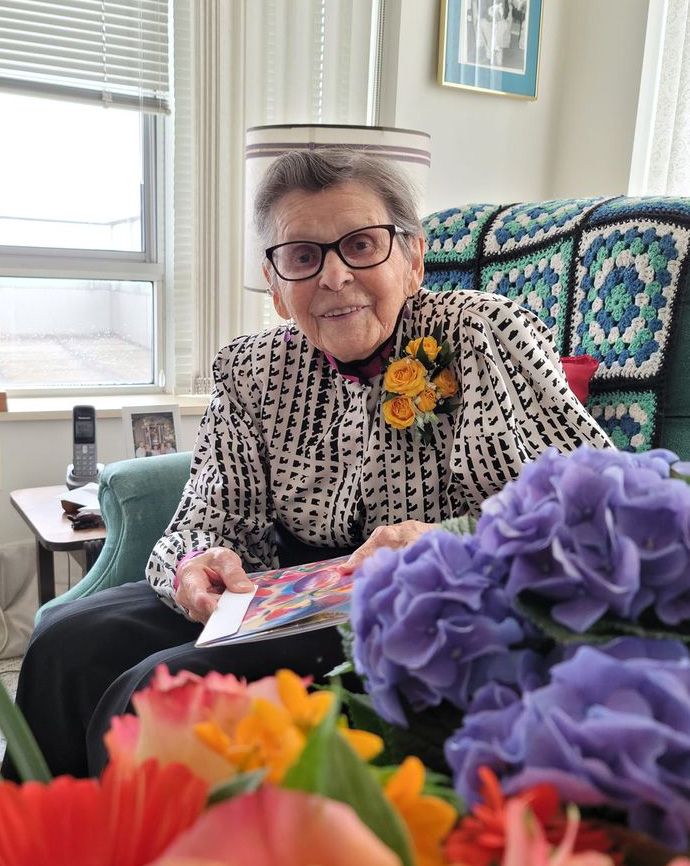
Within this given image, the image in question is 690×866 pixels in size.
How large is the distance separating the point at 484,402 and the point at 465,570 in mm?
860

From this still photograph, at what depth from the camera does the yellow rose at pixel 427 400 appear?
1268 mm

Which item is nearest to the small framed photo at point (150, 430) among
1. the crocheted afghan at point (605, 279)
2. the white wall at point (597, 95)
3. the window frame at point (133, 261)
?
the window frame at point (133, 261)

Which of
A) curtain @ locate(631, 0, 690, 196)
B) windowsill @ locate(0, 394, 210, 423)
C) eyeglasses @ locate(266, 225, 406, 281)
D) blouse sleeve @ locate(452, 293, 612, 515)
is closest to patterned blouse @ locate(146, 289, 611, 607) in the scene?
blouse sleeve @ locate(452, 293, 612, 515)

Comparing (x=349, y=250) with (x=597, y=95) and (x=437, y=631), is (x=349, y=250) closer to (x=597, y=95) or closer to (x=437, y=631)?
(x=437, y=631)

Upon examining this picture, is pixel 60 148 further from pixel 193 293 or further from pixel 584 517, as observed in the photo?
pixel 584 517

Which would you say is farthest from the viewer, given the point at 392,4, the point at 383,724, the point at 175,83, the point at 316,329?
the point at 392,4

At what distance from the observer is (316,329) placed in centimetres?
135

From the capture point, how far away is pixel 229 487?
1377 millimetres

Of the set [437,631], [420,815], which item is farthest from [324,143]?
[420,815]

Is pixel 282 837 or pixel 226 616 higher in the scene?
pixel 282 837

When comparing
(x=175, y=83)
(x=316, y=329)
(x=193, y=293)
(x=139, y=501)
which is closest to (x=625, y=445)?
(x=316, y=329)

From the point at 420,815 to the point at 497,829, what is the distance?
3cm

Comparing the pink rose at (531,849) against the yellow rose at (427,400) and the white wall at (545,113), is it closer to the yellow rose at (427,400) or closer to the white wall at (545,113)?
the yellow rose at (427,400)

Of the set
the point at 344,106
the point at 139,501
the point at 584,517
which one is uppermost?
the point at 344,106
